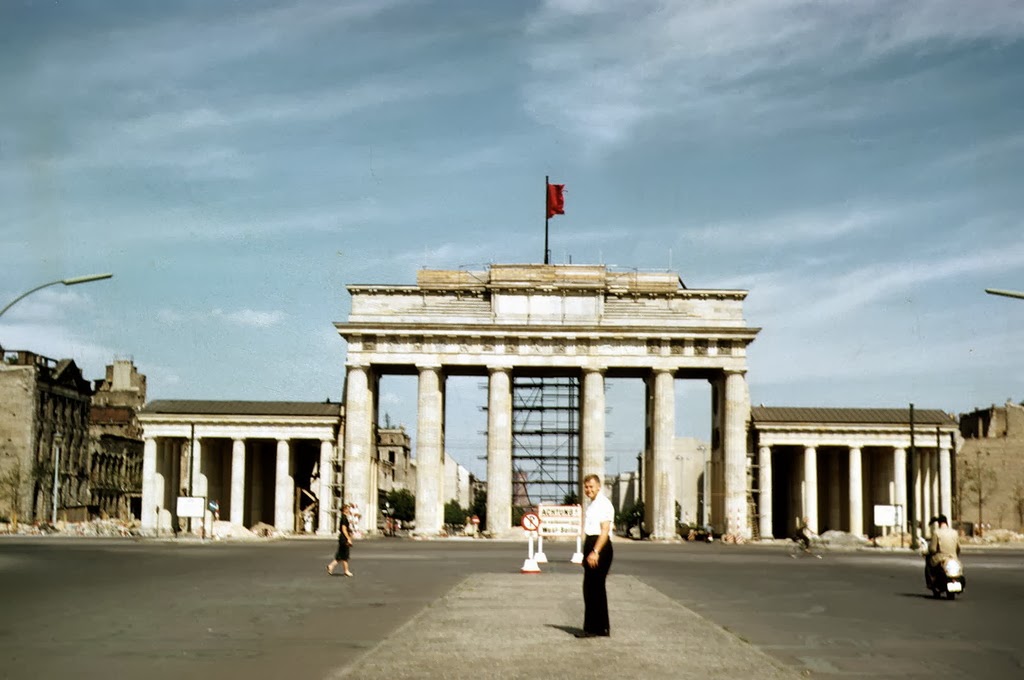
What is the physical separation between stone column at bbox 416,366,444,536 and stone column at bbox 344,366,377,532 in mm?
3375

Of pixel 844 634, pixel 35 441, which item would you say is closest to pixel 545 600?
pixel 844 634

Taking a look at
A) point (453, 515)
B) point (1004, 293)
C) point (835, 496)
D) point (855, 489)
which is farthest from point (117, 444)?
point (1004, 293)

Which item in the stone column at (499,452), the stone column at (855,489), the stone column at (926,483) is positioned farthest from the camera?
the stone column at (926,483)

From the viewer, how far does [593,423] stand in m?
82.9

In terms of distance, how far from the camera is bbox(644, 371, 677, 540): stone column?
8231cm

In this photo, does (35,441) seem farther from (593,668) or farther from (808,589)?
(593,668)

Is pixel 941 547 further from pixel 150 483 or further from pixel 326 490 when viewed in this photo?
pixel 150 483

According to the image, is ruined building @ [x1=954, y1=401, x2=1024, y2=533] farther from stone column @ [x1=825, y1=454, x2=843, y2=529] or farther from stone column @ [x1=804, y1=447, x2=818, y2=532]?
stone column @ [x1=804, y1=447, x2=818, y2=532]

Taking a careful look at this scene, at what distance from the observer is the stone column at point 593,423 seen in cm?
8244

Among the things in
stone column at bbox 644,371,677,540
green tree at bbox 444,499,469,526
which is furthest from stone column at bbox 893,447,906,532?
green tree at bbox 444,499,469,526

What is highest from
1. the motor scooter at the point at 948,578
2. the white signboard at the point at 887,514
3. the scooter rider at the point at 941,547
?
the scooter rider at the point at 941,547

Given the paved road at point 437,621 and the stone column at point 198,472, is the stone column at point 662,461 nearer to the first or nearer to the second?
the stone column at point 198,472

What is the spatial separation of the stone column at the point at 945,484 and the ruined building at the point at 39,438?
6149 centimetres

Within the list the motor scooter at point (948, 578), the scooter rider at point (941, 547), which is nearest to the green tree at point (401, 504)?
the scooter rider at point (941, 547)
